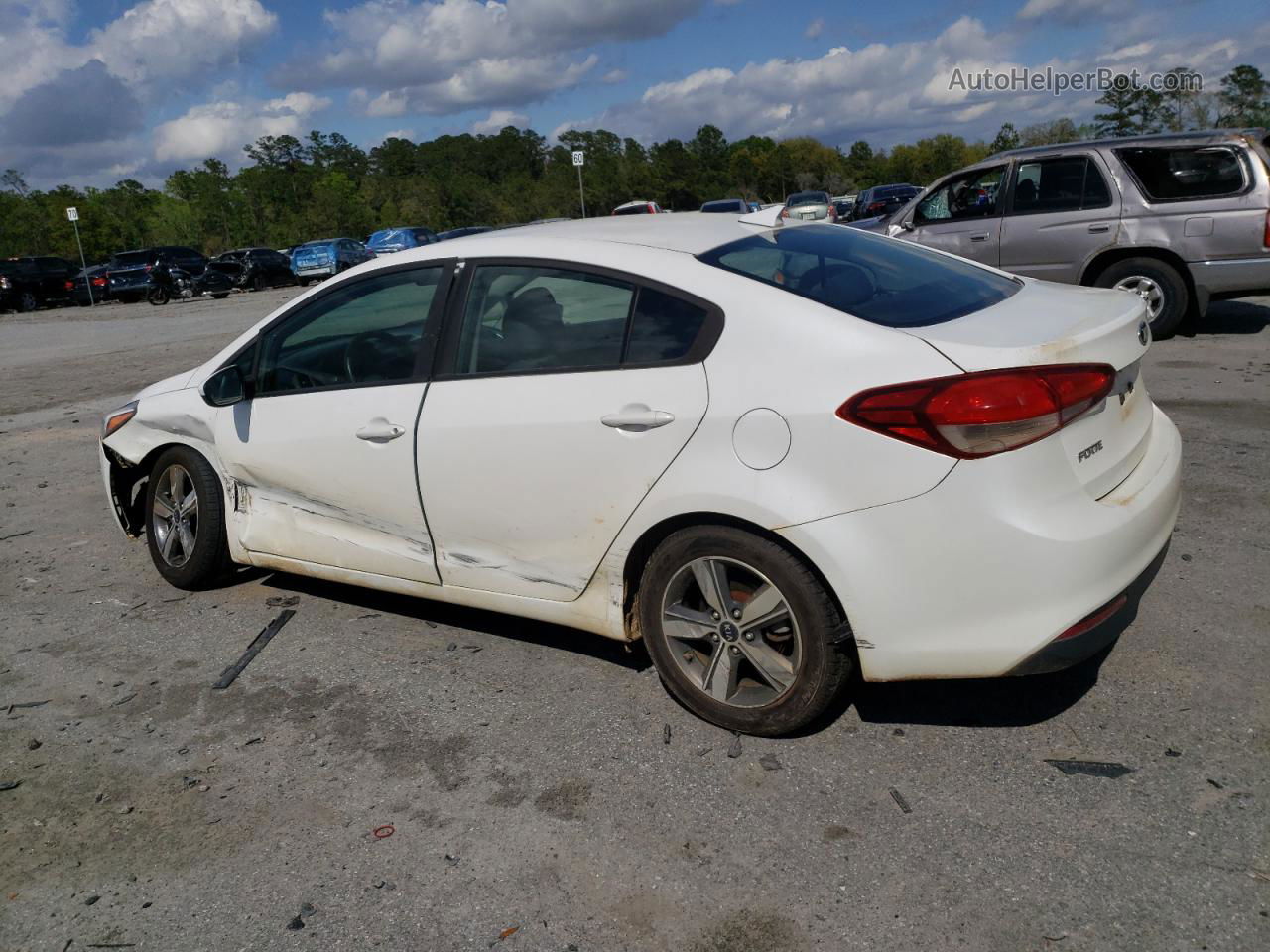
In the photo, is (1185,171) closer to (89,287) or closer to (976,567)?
(976,567)

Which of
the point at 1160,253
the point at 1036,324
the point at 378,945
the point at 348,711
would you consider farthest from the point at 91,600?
the point at 1160,253

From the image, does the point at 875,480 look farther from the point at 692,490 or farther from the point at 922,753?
the point at 922,753

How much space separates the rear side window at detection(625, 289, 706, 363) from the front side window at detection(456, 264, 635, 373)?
59 millimetres

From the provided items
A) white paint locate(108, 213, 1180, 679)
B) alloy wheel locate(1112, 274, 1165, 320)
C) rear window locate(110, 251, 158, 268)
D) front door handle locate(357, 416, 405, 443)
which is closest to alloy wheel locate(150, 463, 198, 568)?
white paint locate(108, 213, 1180, 679)

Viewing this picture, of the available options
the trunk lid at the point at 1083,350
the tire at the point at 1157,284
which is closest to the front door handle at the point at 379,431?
the trunk lid at the point at 1083,350

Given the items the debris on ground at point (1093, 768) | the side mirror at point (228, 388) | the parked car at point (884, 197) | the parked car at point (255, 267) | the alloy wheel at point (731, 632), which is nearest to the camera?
the debris on ground at point (1093, 768)

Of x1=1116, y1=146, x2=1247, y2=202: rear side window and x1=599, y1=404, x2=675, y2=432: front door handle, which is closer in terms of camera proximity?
x1=599, y1=404, x2=675, y2=432: front door handle

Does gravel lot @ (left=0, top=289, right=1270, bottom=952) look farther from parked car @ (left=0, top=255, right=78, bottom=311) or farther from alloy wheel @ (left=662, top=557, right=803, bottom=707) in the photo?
parked car @ (left=0, top=255, right=78, bottom=311)

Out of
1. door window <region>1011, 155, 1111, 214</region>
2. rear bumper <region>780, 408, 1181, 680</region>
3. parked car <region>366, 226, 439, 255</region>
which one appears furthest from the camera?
parked car <region>366, 226, 439, 255</region>

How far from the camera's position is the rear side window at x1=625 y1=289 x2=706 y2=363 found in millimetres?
3320

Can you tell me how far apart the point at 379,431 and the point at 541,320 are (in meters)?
0.81

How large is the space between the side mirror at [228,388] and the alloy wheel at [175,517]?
1.71 ft

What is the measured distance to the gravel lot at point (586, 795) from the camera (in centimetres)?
261

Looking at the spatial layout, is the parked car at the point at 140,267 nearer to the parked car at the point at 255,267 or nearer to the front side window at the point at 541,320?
the parked car at the point at 255,267
